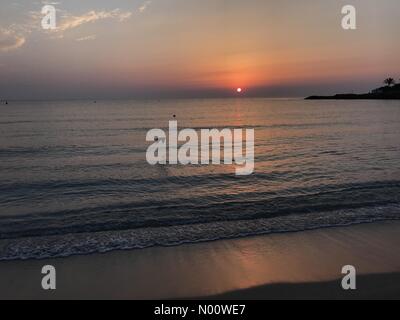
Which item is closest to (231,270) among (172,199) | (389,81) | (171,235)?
(171,235)

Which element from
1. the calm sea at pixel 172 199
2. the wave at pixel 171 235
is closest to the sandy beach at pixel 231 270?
the wave at pixel 171 235

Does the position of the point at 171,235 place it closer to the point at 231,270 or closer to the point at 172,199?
the point at 231,270

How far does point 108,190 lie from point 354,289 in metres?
11.3

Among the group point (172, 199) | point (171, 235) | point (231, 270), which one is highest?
point (172, 199)

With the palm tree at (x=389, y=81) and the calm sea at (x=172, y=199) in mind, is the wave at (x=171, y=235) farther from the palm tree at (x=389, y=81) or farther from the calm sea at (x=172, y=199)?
the palm tree at (x=389, y=81)

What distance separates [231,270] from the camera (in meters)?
8.19

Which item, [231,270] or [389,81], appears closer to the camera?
[231,270]

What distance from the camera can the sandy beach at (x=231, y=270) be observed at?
Answer: 724 cm

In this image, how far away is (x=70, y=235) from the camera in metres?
10.7

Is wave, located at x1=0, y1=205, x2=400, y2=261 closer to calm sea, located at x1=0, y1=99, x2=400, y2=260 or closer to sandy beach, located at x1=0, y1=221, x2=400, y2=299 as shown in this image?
calm sea, located at x1=0, y1=99, x2=400, y2=260

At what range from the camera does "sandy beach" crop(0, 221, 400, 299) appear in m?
7.24

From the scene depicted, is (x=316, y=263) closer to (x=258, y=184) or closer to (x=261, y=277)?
(x=261, y=277)

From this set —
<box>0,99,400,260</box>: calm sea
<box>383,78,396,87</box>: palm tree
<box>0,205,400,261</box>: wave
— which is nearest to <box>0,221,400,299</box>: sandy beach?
<box>0,205,400,261</box>: wave

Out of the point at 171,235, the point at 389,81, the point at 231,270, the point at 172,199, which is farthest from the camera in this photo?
the point at 389,81
